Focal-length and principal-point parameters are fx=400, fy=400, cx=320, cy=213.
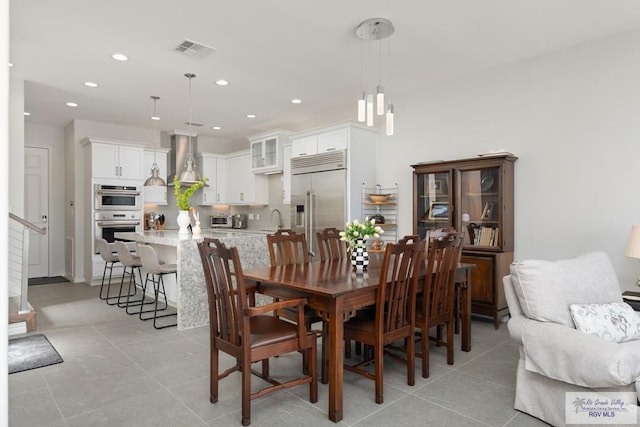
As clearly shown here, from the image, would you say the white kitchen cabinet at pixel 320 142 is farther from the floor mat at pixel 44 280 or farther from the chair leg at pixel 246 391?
the floor mat at pixel 44 280

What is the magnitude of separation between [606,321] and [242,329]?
6.67 ft

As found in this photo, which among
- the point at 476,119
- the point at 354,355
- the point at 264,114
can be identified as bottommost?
the point at 354,355

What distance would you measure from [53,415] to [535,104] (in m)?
4.91

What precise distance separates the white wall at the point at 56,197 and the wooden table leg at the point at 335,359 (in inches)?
273

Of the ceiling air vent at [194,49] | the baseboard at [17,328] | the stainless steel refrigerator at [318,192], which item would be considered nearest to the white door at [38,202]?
the baseboard at [17,328]

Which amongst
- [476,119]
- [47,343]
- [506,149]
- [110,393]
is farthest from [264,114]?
[110,393]

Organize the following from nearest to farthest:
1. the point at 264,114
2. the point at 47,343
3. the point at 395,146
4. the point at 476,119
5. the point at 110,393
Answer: the point at 110,393, the point at 47,343, the point at 476,119, the point at 395,146, the point at 264,114

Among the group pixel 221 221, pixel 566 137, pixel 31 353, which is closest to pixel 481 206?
pixel 566 137

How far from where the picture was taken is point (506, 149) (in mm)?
4465

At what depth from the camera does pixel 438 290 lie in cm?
297

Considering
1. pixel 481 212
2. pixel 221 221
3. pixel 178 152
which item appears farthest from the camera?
pixel 221 221

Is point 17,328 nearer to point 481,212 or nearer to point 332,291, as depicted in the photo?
point 332,291

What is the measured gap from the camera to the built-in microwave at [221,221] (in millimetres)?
8211

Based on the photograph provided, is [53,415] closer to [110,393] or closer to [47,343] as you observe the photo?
[110,393]
